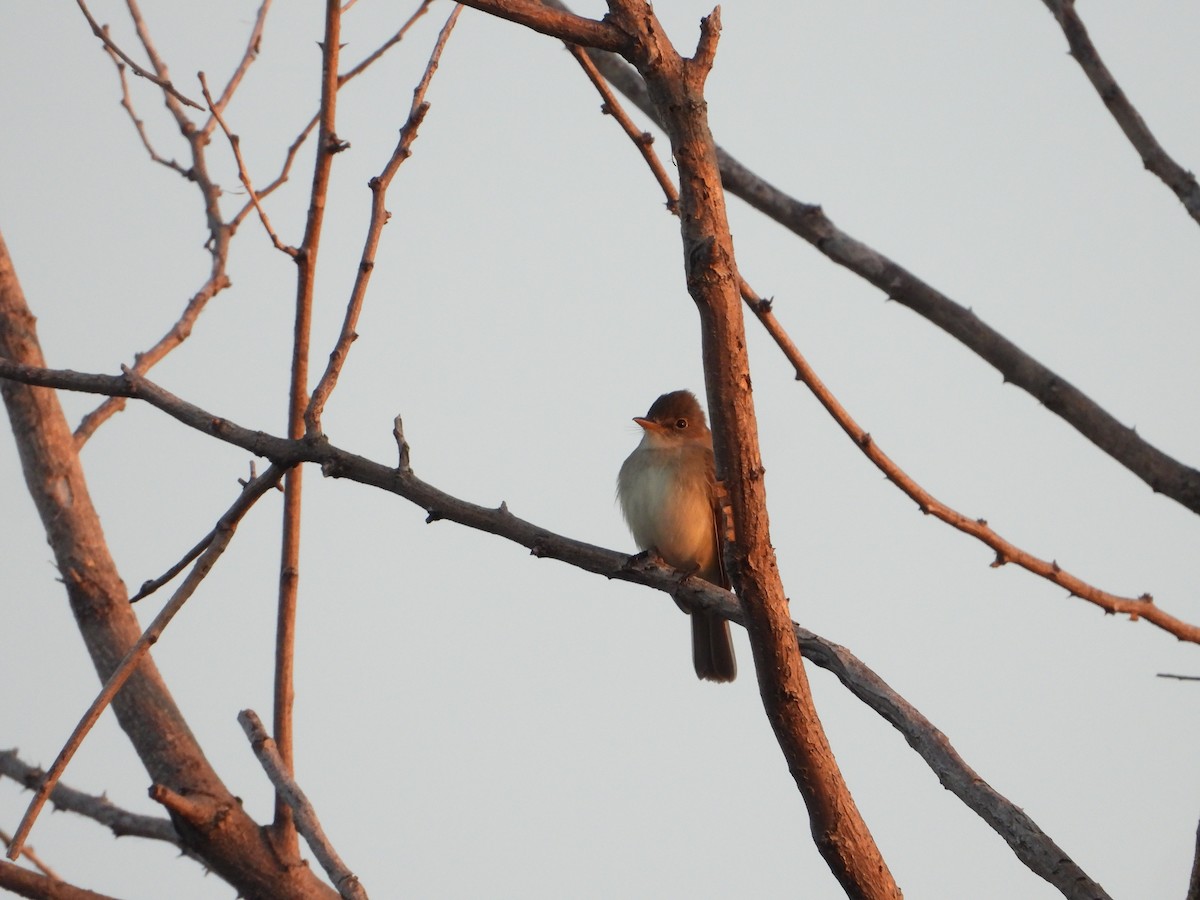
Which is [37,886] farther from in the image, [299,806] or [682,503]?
[682,503]

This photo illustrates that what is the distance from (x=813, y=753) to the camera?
3.06 metres

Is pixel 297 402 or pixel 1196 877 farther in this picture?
pixel 297 402

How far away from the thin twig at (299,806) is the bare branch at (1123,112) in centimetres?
322

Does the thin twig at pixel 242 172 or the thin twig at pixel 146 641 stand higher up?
the thin twig at pixel 242 172

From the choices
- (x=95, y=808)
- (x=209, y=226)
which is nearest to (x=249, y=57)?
(x=209, y=226)

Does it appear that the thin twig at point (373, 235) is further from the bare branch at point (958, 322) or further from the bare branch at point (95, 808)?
the bare branch at point (95, 808)

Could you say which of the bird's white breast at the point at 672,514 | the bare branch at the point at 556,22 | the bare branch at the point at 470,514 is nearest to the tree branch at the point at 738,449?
the bare branch at the point at 556,22

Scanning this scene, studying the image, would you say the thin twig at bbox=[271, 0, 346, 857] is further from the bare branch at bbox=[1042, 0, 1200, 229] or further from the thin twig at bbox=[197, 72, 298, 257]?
the bare branch at bbox=[1042, 0, 1200, 229]

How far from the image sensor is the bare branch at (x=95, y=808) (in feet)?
15.5

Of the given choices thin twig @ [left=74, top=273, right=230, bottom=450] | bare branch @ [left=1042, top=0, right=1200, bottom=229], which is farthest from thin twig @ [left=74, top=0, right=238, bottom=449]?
bare branch @ [left=1042, top=0, right=1200, bottom=229]

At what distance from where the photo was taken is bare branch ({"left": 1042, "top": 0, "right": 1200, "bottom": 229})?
173 inches

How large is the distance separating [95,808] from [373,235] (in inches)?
93.0

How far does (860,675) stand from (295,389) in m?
1.96

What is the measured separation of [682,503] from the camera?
24.6ft
